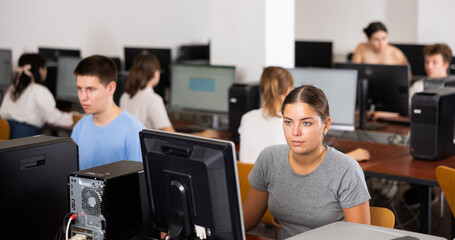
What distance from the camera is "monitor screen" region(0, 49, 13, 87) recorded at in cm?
629

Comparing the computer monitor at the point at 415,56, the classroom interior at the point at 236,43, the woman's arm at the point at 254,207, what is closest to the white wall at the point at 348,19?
the classroom interior at the point at 236,43

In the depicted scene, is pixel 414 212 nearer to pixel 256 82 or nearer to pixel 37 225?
pixel 256 82

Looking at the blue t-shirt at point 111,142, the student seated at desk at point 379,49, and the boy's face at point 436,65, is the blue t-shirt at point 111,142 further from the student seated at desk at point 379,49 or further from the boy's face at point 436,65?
the student seated at desk at point 379,49

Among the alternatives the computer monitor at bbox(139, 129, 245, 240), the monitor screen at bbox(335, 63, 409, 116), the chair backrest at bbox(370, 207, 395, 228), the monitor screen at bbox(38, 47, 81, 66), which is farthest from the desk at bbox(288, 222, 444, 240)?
the monitor screen at bbox(38, 47, 81, 66)

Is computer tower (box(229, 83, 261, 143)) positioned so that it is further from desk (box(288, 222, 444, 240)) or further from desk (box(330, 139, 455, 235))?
desk (box(288, 222, 444, 240))

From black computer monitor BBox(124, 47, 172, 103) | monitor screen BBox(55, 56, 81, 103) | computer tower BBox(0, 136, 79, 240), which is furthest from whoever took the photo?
black computer monitor BBox(124, 47, 172, 103)

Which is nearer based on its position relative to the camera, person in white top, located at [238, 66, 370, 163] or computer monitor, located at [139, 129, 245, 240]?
computer monitor, located at [139, 129, 245, 240]

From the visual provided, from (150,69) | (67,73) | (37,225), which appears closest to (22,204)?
(37,225)

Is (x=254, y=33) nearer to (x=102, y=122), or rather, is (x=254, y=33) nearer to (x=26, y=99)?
(x=26, y=99)

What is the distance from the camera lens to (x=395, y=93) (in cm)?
480

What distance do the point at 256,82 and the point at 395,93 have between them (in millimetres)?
1052

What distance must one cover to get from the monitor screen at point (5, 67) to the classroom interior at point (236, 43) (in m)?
0.05

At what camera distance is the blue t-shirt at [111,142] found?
278 centimetres

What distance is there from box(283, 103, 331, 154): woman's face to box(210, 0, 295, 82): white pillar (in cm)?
264
